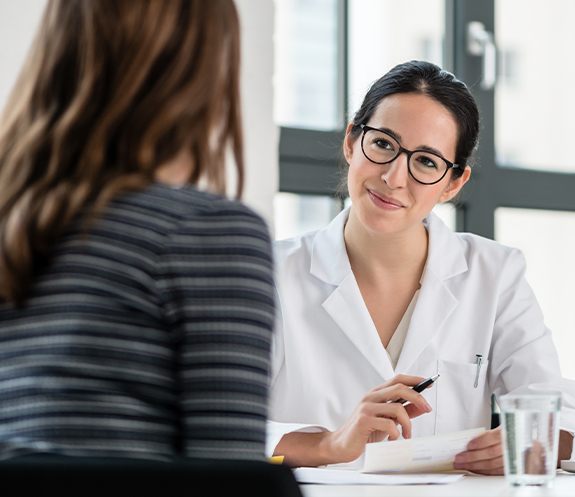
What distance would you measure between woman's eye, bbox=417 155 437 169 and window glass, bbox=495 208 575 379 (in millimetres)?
1474

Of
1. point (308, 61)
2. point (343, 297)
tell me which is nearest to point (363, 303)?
point (343, 297)

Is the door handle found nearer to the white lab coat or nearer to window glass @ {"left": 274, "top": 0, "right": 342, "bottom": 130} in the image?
window glass @ {"left": 274, "top": 0, "right": 342, "bottom": 130}

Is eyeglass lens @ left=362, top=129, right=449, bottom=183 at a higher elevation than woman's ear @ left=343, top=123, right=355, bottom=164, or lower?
lower

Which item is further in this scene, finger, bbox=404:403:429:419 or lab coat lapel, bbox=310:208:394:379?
lab coat lapel, bbox=310:208:394:379

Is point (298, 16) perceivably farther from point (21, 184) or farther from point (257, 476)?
point (257, 476)

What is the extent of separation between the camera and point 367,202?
2391mm

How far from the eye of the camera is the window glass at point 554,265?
12.6ft

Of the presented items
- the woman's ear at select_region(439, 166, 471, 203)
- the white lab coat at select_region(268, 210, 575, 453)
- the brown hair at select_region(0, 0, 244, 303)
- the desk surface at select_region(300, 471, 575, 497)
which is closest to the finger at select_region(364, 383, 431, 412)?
the desk surface at select_region(300, 471, 575, 497)

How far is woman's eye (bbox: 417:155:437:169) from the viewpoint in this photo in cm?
240

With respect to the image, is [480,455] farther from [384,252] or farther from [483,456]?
[384,252]

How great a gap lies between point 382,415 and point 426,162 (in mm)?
736

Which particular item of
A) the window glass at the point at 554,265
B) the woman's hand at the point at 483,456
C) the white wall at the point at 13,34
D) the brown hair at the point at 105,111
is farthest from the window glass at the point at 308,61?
the brown hair at the point at 105,111

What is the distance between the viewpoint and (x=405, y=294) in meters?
2.50

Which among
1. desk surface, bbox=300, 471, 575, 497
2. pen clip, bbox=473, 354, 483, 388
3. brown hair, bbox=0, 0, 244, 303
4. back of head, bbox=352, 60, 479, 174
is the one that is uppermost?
back of head, bbox=352, 60, 479, 174
